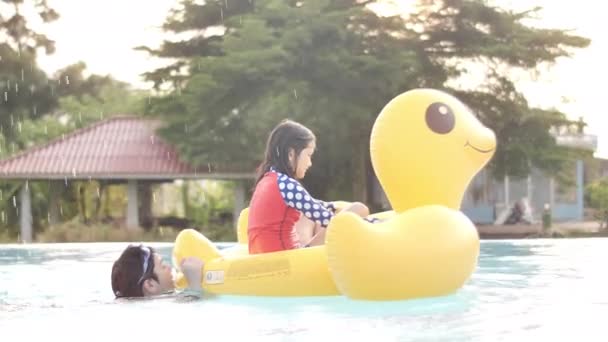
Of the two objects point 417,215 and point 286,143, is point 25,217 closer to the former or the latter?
point 286,143

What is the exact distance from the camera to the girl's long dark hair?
18.7 feet

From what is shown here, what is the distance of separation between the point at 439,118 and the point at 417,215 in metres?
0.60

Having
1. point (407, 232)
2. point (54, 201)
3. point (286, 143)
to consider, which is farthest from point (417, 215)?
point (54, 201)

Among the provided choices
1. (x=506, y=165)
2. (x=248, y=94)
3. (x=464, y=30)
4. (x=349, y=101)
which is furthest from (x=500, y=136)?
(x=248, y=94)

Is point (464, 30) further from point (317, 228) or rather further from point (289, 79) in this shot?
point (317, 228)

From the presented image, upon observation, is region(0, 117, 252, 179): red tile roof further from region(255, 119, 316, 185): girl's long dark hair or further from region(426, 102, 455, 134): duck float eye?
region(426, 102, 455, 134): duck float eye

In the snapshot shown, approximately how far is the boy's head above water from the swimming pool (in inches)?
5.8

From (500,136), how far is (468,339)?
16.6 metres

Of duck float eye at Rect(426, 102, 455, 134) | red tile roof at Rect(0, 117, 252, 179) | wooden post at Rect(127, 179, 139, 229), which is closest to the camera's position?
duck float eye at Rect(426, 102, 455, 134)

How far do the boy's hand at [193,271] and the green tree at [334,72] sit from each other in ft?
38.8

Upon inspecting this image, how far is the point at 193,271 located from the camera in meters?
6.38

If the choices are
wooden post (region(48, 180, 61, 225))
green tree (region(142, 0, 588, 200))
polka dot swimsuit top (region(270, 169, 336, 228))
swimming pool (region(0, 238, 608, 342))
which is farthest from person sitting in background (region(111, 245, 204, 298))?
Answer: wooden post (region(48, 180, 61, 225))

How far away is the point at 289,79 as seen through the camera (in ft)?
61.2

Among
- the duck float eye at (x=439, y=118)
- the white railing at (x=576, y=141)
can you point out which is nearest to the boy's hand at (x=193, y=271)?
the duck float eye at (x=439, y=118)
